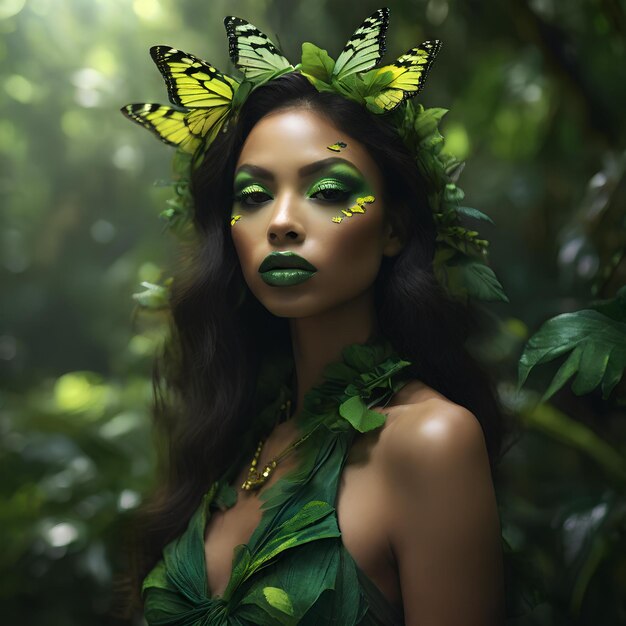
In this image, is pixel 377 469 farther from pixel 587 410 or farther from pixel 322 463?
pixel 587 410

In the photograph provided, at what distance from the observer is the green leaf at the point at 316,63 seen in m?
1.10

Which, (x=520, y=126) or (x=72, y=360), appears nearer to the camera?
(x=520, y=126)

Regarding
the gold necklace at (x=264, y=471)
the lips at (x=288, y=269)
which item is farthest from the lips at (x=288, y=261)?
the gold necklace at (x=264, y=471)

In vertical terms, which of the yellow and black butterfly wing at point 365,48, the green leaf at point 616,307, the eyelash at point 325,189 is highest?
the yellow and black butterfly wing at point 365,48

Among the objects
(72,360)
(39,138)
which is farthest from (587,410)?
(39,138)

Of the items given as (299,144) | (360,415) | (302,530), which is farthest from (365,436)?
(299,144)

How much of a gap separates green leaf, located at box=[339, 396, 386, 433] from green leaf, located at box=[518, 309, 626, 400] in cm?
17

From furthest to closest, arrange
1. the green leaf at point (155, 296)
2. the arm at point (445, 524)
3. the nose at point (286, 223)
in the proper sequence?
the green leaf at point (155, 296) → the nose at point (286, 223) → the arm at point (445, 524)

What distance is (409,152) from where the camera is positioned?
111cm

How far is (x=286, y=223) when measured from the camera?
3.36 feet

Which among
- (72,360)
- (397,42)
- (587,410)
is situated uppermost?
(397,42)

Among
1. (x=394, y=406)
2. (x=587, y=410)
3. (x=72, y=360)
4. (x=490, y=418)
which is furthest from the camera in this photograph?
(x=72, y=360)

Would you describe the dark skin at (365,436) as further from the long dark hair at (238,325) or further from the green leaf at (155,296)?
the green leaf at (155,296)

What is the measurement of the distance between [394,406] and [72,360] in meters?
1.27
